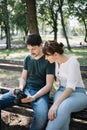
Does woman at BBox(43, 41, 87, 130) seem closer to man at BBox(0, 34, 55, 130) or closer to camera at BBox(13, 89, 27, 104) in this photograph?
man at BBox(0, 34, 55, 130)

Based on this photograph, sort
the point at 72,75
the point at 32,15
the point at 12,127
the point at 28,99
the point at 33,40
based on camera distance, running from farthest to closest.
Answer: the point at 32,15 → the point at 12,127 → the point at 33,40 → the point at 28,99 → the point at 72,75

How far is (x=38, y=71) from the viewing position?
4.51m

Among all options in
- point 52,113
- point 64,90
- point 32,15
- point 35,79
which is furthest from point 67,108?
point 32,15

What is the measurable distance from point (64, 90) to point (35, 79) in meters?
0.63

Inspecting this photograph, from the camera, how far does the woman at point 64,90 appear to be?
3.67 meters

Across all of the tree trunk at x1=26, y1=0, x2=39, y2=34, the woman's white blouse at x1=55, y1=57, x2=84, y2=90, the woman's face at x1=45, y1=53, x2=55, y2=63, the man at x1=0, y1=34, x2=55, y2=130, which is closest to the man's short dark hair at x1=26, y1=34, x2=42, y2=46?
the man at x1=0, y1=34, x2=55, y2=130

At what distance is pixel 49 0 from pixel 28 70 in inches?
1271

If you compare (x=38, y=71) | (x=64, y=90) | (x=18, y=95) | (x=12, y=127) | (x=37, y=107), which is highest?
(x=38, y=71)

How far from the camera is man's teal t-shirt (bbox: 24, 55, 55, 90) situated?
14.5 feet

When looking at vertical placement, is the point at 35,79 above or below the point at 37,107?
above

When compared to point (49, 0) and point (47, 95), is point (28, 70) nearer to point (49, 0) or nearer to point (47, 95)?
point (47, 95)

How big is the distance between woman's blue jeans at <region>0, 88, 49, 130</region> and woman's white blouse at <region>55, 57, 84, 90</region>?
1.26 ft

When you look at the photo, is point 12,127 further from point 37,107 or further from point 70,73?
point 70,73

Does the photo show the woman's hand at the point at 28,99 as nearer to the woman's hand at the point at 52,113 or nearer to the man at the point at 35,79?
the man at the point at 35,79
